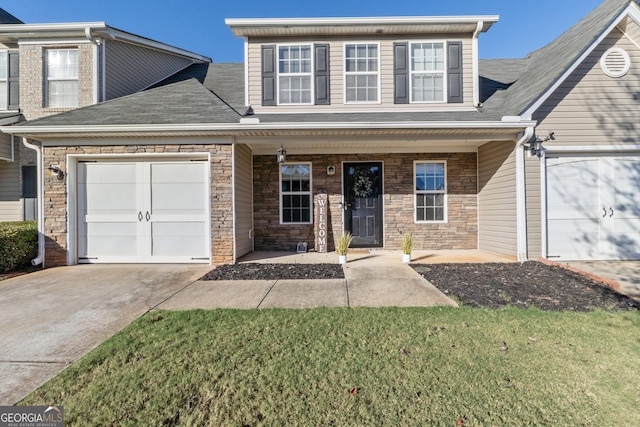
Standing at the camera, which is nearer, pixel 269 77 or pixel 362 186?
pixel 269 77

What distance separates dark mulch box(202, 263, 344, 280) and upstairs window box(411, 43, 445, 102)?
476 cm

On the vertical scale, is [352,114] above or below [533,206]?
above

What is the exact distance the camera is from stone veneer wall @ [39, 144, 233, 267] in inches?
221

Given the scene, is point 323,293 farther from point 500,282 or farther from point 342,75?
point 342,75

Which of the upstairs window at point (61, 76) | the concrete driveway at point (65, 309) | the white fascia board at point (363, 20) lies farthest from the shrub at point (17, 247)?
the white fascia board at point (363, 20)

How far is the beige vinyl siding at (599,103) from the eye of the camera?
18.3 ft

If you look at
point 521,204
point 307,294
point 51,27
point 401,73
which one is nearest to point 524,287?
point 521,204

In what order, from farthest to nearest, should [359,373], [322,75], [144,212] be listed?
[322,75] < [144,212] < [359,373]

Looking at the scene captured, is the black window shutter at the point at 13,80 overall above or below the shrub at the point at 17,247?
above

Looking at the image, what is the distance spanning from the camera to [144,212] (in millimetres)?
5820

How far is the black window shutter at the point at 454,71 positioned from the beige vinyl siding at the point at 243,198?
519 cm

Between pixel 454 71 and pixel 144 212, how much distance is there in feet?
25.8

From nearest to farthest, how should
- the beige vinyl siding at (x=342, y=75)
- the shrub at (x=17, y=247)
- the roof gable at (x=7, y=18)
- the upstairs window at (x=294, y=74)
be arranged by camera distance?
1. the shrub at (x=17, y=247)
2. the beige vinyl siding at (x=342, y=75)
3. the upstairs window at (x=294, y=74)
4. the roof gable at (x=7, y=18)

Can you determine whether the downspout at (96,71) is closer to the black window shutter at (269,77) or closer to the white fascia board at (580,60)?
the black window shutter at (269,77)
